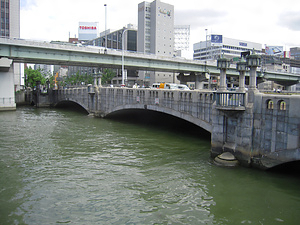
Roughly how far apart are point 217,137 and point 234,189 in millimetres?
4128

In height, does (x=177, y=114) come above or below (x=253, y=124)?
below

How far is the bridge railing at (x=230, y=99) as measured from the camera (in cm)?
1387

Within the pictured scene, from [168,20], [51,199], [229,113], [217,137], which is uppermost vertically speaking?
[168,20]

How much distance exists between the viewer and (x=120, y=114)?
36375 millimetres

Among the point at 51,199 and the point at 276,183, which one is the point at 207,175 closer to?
the point at 276,183

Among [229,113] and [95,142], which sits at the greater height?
[229,113]

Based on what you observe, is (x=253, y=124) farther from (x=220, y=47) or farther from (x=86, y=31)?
(x=86, y=31)

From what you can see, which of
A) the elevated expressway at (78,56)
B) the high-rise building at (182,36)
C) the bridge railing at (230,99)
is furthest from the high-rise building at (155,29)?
the bridge railing at (230,99)

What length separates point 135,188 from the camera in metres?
11.7

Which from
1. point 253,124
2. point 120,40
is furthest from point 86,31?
point 253,124

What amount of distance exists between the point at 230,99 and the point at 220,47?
5014 inches

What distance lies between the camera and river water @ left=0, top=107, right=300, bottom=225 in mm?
9258

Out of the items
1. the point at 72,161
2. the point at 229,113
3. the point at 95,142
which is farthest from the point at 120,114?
the point at 229,113

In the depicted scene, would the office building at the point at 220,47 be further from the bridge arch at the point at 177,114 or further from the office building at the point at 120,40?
the bridge arch at the point at 177,114
